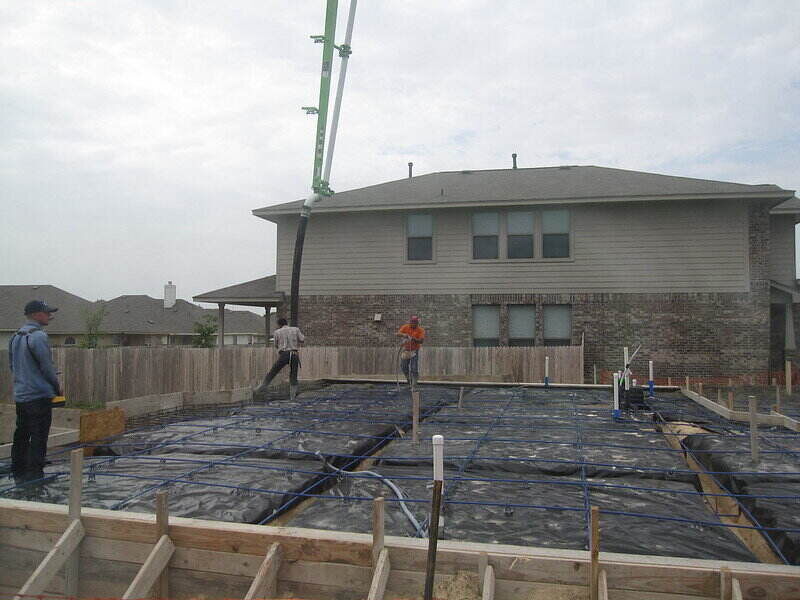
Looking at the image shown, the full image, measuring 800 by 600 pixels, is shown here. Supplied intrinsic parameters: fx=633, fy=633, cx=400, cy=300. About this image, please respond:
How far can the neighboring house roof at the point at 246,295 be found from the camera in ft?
63.5

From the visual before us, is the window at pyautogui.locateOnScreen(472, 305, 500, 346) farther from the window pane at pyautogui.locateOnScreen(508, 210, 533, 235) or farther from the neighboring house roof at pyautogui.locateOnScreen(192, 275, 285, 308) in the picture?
the neighboring house roof at pyautogui.locateOnScreen(192, 275, 285, 308)

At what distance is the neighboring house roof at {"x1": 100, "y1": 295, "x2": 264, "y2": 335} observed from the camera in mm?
36031

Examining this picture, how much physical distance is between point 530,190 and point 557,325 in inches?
156

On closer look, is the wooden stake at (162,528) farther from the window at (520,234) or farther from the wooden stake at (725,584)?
the window at (520,234)

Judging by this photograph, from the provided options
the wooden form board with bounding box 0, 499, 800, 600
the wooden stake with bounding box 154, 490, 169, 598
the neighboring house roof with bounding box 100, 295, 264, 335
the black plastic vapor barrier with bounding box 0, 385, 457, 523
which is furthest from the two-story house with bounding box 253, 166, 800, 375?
the neighboring house roof with bounding box 100, 295, 264, 335

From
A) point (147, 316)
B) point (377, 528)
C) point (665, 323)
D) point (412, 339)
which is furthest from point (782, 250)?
point (147, 316)

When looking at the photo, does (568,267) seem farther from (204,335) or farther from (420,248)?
(204,335)

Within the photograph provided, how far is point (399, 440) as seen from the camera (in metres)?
7.35

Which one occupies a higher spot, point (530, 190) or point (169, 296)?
point (530, 190)

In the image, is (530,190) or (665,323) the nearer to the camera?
(665,323)

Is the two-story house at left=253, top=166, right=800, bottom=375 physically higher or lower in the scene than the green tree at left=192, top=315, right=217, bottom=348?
higher

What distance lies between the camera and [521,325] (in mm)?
17797

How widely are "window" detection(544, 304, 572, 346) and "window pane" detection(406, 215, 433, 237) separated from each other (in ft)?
13.2

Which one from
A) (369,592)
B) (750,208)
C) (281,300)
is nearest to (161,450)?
(369,592)
